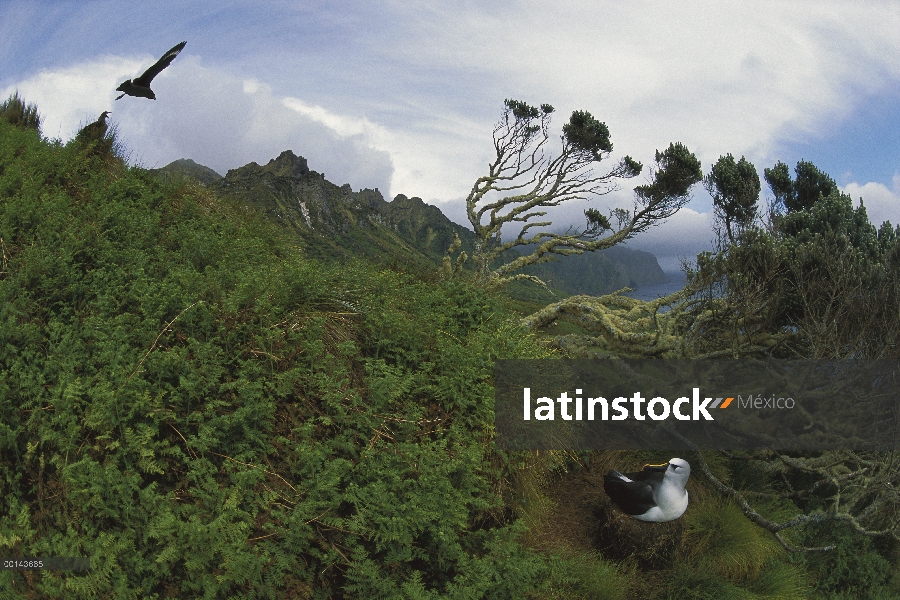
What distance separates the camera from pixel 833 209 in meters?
12.0

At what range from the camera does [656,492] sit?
543 cm

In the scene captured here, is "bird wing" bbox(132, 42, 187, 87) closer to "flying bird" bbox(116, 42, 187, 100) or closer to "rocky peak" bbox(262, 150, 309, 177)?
"flying bird" bbox(116, 42, 187, 100)

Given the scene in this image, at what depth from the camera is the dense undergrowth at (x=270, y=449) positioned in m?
3.94

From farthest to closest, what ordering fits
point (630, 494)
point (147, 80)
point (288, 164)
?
point (288, 164) < point (147, 80) < point (630, 494)

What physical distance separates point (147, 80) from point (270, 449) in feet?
24.2

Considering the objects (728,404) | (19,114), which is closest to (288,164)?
(19,114)

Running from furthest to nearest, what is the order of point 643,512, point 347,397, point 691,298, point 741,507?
point 691,298
point 741,507
point 643,512
point 347,397

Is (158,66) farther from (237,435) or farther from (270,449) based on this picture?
(270,449)

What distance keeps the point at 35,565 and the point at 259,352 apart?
2213 millimetres

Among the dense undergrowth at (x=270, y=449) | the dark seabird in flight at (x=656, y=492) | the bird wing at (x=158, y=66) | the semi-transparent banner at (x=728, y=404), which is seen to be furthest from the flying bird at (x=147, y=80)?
the dark seabird in flight at (x=656, y=492)

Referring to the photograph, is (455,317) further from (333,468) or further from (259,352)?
(333,468)

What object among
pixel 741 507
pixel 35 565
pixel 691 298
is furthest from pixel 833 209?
pixel 35 565

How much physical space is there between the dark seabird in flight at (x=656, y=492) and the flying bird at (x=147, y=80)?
8.95m

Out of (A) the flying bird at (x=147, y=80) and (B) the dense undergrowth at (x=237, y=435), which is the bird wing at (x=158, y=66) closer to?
(A) the flying bird at (x=147, y=80)
